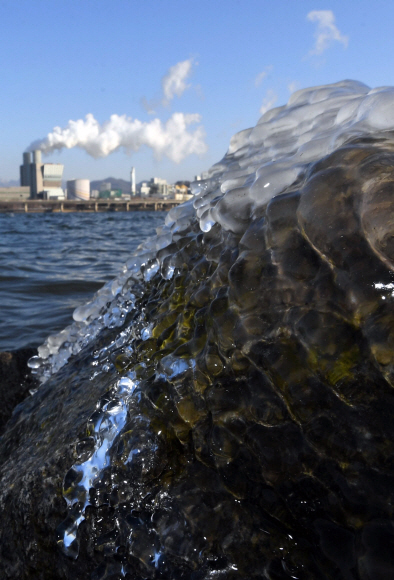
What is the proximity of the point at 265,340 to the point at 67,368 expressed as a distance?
1.34 m

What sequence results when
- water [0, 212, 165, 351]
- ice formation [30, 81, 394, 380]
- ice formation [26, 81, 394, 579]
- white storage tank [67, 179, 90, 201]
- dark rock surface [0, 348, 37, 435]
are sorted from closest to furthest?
ice formation [26, 81, 394, 579]
ice formation [30, 81, 394, 380]
dark rock surface [0, 348, 37, 435]
water [0, 212, 165, 351]
white storage tank [67, 179, 90, 201]

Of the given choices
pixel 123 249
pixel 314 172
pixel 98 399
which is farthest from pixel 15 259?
pixel 314 172

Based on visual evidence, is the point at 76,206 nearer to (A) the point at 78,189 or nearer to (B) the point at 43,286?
(A) the point at 78,189

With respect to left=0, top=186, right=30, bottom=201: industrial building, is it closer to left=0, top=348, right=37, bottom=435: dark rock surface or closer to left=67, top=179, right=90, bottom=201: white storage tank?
left=67, top=179, right=90, bottom=201: white storage tank

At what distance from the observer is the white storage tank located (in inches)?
3351

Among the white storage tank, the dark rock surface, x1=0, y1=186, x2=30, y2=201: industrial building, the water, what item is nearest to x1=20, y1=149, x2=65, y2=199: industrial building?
the white storage tank

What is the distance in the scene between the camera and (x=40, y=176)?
8662cm

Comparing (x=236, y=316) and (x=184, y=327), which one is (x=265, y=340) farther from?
(x=184, y=327)

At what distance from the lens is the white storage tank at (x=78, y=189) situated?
279 ft

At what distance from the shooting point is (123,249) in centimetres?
1133

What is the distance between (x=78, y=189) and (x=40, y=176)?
320 inches

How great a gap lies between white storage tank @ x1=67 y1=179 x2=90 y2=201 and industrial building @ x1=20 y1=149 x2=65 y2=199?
1993 millimetres

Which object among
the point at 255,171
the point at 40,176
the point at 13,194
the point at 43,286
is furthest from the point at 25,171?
the point at 255,171

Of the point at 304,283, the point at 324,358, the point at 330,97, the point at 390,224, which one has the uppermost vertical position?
the point at 330,97
